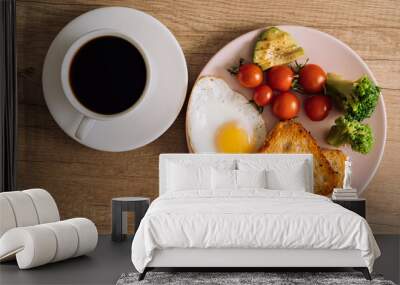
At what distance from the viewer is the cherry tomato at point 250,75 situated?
5.93 metres

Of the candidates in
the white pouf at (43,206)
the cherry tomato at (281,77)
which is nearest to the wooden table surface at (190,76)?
the cherry tomato at (281,77)

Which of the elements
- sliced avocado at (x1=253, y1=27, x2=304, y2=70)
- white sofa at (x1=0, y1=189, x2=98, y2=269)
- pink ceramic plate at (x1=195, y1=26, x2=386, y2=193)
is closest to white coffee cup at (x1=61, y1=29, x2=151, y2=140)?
pink ceramic plate at (x1=195, y1=26, x2=386, y2=193)

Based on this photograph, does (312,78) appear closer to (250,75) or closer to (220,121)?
(250,75)

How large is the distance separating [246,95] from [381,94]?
1197 mm

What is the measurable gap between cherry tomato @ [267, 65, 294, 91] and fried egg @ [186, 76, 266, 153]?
0.94 ft

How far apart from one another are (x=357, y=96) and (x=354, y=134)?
12.8 inches

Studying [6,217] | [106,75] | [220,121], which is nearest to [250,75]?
[220,121]

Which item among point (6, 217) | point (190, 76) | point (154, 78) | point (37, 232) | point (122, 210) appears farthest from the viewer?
point (190, 76)

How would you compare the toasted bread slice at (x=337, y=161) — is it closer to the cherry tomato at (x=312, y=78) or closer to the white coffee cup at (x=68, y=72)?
the cherry tomato at (x=312, y=78)

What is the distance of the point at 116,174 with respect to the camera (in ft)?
20.4

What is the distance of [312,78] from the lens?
5.95 meters

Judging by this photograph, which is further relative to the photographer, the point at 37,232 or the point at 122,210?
the point at 122,210

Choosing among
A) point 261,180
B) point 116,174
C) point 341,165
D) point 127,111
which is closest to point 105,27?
point 127,111

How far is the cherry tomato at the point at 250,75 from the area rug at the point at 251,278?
1.97m
